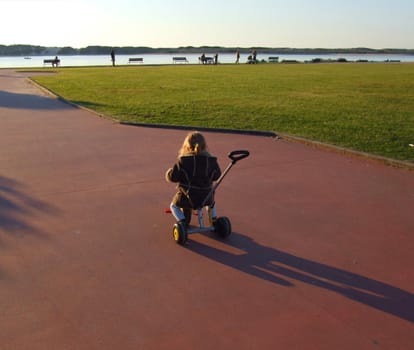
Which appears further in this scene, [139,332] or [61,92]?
[61,92]

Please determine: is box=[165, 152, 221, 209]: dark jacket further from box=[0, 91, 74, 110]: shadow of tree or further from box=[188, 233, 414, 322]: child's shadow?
box=[0, 91, 74, 110]: shadow of tree

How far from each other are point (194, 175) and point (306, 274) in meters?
1.36

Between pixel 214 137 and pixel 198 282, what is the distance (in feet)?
21.1

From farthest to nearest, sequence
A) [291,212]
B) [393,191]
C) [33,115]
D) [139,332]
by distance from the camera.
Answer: [33,115], [393,191], [291,212], [139,332]

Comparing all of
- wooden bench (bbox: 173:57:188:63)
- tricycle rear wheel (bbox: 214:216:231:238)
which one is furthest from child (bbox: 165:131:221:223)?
wooden bench (bbox: 173:57:188:63)

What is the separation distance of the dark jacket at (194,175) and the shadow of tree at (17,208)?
1.54 m

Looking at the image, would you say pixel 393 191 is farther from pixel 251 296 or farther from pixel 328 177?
pixel 251 296

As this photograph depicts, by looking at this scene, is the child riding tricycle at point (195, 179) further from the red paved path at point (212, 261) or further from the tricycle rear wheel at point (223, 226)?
the red paved path at point (212, 261)

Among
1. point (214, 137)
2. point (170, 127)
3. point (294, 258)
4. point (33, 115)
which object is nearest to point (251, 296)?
point (294, 258)

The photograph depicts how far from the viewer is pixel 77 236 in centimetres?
489

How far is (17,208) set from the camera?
5691 mm

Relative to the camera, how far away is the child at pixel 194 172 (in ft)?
14.9

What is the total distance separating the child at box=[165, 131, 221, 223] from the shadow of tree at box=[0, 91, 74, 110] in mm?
11282

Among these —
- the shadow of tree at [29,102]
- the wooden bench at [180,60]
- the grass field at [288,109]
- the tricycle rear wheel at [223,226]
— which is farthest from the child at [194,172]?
the wooden bench at [180,60]
